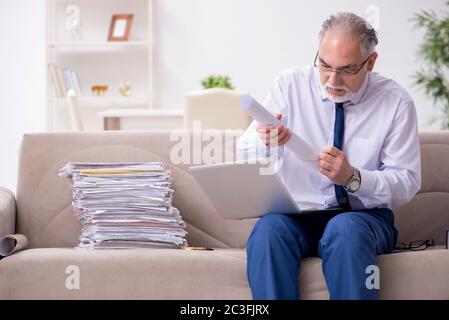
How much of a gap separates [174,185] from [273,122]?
671mm

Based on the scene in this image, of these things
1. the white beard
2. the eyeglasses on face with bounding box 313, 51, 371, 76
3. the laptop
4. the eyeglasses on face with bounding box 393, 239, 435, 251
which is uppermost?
the eyeglasses on face with bounding box 313, 51, 371, 76

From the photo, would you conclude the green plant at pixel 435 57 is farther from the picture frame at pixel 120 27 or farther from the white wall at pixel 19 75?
the white wall at pixel 19 75

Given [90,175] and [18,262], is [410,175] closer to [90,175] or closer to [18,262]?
[90,175]

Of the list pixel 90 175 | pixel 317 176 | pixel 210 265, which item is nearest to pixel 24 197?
pixel 90 175

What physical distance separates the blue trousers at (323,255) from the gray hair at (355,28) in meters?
0.46

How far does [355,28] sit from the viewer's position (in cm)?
205

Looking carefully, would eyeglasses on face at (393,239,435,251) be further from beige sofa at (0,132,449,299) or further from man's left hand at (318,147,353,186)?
man's left hand at (318,147,353,186)

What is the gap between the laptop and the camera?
1.86 metres

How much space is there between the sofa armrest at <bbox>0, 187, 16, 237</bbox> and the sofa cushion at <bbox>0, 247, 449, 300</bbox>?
8.6 inches

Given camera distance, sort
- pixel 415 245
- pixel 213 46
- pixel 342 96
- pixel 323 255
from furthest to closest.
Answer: pixel 213 46, pixel 415 245, pixel 342 96, pixel 323 255

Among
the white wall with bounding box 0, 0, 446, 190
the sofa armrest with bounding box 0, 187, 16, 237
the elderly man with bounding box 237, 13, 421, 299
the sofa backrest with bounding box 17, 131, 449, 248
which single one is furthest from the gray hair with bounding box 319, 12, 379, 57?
the white wall with bounding box 0, 0, 446, 190

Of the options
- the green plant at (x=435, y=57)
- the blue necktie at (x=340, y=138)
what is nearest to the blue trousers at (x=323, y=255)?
the blue necktie at (x=340, y=138)

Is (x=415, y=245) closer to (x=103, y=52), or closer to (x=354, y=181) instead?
(x=354, y=181)

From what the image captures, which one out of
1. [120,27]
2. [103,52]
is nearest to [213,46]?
[120,27]
